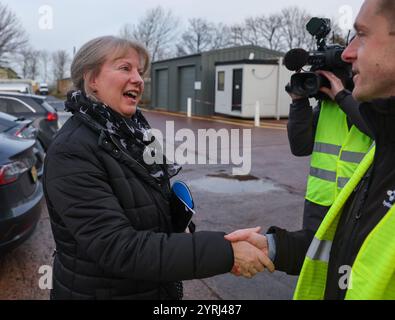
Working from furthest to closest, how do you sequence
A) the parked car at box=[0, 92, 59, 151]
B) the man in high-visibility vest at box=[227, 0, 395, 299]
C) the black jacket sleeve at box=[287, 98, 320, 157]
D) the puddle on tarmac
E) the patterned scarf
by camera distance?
the parked car at box=[0, 92, 59, 151]
the puddle on tarmac
the black jacket sleeve at box=[287, 98, 320, 157]
the patterned scarf
the man in high-visibility vest at box=[227, 0, 395, 299]

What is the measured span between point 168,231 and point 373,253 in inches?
36.7

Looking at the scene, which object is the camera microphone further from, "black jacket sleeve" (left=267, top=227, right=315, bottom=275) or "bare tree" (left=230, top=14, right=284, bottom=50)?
"bare tree" (left=230, top=14, right=284, bottom=50)

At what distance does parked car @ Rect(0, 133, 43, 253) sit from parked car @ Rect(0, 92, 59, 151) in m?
4.72

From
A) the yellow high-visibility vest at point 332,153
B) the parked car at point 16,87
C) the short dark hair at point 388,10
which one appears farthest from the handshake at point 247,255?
the parked car at point 16,87

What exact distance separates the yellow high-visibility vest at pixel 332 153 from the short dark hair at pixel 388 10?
1317 millimetres

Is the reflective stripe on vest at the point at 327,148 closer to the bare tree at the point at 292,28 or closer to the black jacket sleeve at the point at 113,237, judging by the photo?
the black jacket sleeve at the point at 113,237

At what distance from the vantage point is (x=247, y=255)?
161 centimetres

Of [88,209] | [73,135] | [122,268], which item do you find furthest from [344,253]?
[73,135]

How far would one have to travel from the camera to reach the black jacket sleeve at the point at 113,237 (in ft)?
4.82

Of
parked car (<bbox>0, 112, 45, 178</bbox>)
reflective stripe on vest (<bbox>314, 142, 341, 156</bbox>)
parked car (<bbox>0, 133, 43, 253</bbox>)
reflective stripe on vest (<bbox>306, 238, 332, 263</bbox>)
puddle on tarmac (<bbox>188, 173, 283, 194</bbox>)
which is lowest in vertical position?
puddle on tarmac (<bbox>188, 173, 283, 194</bbox>)

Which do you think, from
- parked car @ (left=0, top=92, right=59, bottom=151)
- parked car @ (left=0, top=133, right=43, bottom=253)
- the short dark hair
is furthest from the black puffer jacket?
parked car @ (left=0, top=92, right=59, bottom=151)

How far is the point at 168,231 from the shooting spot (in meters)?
1.80

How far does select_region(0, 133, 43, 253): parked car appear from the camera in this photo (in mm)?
3471
